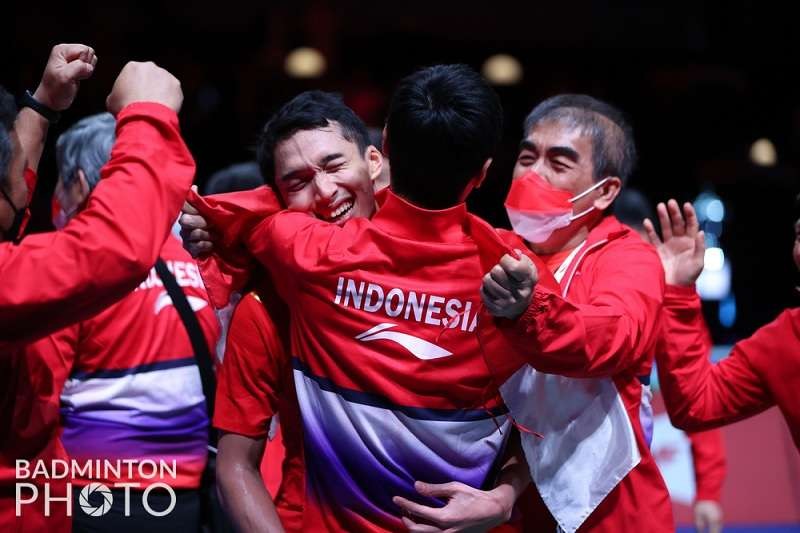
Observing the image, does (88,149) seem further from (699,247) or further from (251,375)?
(699,247)

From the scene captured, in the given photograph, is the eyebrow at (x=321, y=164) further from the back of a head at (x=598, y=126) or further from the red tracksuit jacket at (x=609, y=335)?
the back of a head at (x=598, y=126)

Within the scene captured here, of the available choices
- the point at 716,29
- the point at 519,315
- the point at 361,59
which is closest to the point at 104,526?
the point at 519,315

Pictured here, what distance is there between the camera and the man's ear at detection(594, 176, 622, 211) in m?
2.75

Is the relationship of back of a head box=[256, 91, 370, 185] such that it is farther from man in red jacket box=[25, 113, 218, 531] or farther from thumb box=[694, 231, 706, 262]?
thumb box=[694, 231, 706, 262]

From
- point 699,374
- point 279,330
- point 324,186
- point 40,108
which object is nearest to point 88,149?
point 40,108

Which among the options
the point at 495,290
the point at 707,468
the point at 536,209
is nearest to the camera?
the point at 495,290

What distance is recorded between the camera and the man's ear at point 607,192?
275 centimetres

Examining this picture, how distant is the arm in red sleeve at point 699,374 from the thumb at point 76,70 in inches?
61.1

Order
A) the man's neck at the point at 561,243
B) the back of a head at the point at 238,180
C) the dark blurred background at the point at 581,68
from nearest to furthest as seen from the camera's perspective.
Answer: the man's neck at the point at 561,243, the back of a head at the point at 238,180, the dark blurred background at the point at 581,68

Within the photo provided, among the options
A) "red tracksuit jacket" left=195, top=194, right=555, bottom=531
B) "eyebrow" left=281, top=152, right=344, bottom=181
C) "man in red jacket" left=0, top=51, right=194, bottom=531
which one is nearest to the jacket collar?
"red tracksuit jacket" left=195, top=194, right=555, bottom=531

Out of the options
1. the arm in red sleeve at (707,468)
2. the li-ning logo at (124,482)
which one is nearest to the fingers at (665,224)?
the arm in red sleeve at (707,468)

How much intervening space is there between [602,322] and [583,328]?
9 cm

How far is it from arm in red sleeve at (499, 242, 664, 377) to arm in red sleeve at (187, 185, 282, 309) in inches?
25.1

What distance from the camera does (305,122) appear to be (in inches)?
92.9
